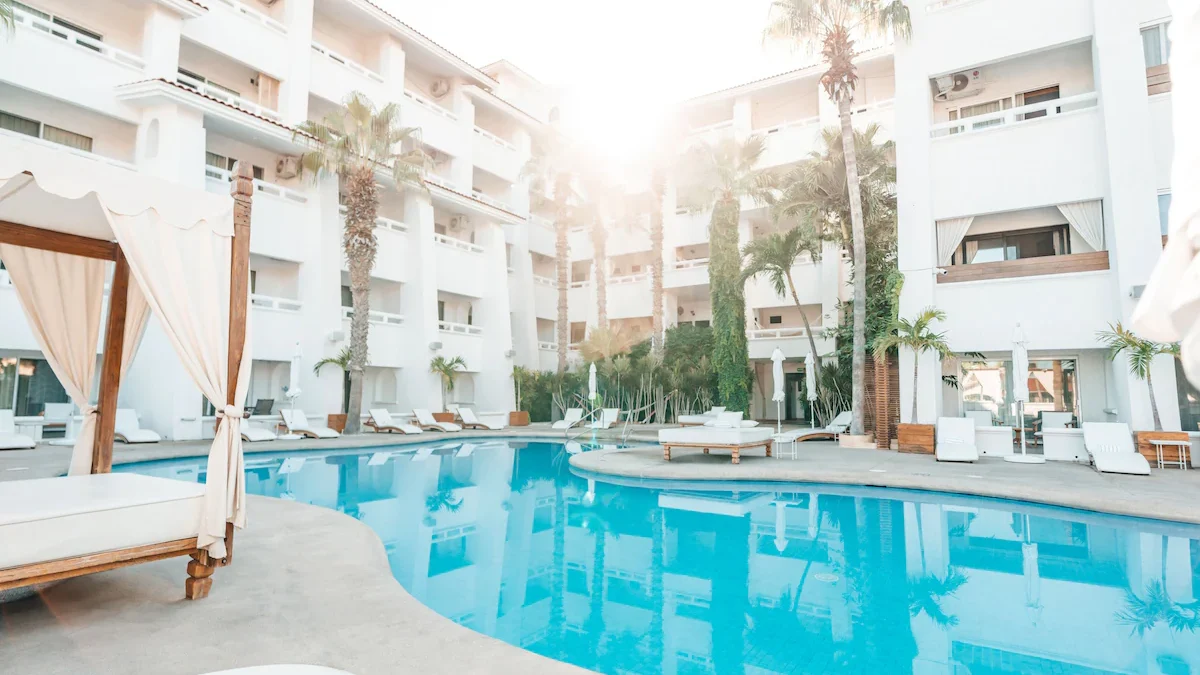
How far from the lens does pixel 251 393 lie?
19.2m

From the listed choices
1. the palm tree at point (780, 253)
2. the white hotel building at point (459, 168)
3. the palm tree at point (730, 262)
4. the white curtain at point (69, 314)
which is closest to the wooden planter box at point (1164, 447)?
the white hotel building at point (459, 168)

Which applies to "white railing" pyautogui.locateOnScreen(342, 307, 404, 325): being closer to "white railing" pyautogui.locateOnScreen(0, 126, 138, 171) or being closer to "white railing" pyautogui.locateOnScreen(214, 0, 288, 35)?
"white railing" pyautogui.locateOnScreen(0, 126, 138, 171)

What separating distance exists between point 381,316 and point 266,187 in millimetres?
5367

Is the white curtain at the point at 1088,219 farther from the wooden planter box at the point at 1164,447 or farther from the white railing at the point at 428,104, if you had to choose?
the white railing at the point at 428,104

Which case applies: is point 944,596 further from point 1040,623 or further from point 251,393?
point 251,393

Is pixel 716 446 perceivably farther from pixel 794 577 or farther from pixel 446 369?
pixel 446 369

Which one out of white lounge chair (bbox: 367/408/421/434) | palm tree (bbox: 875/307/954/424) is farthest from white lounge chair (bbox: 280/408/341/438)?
palm tree (bbox: 875/307/954/424)

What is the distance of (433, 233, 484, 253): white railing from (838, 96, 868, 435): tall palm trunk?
1427cm

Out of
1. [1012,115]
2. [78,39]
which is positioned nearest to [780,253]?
[1012,115]

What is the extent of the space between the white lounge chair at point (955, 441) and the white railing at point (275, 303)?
1709 centimetres

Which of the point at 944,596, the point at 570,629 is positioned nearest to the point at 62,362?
the point at 570,629

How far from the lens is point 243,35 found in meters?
18.8

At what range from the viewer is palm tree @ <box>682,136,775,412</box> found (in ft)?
70.6

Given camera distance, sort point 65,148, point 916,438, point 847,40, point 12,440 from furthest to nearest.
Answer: point 847,40 < point 65,148 < point 916,438 < point 12,440
